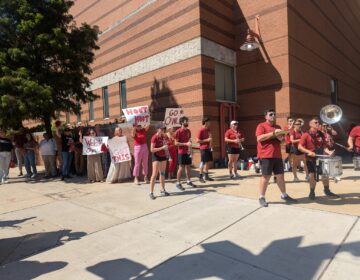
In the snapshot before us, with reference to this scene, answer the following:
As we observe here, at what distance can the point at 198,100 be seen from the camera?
11.9m

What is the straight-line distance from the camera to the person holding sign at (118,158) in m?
9.12

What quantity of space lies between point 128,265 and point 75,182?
6.47 metres

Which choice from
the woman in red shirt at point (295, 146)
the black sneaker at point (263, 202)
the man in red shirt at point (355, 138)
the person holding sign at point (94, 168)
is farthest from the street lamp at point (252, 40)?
the black sneaker at point (263, 202)

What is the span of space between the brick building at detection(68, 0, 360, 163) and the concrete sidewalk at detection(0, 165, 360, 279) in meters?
6.09

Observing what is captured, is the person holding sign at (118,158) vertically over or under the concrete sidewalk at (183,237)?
over

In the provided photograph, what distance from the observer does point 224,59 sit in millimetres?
12875

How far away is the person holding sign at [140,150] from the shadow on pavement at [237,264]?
4918 mm

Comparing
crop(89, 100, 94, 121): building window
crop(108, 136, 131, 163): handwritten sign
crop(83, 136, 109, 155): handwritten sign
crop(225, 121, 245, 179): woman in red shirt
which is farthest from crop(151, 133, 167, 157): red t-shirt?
crop(89, 100, 94, 121): building window

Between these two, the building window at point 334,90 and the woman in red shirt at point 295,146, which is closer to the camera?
the woman in red shirt at point 295,146

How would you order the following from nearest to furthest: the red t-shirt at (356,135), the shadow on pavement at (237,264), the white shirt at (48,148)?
the shadow on pavement at (237,264) < the red t-shirt at (356,135) < the white shirt at (48,148)

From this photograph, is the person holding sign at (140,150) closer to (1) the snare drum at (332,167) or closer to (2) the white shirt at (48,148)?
(2) the white shirt at (48,148)

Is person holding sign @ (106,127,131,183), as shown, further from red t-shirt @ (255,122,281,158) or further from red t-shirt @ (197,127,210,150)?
red t-shirt @ (255,122,281,158)

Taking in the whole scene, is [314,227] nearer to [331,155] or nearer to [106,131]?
[331,155]

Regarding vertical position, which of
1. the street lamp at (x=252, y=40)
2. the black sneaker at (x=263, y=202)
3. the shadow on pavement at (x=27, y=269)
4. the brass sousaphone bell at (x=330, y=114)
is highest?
the street lamp at (x=252, y=40)
